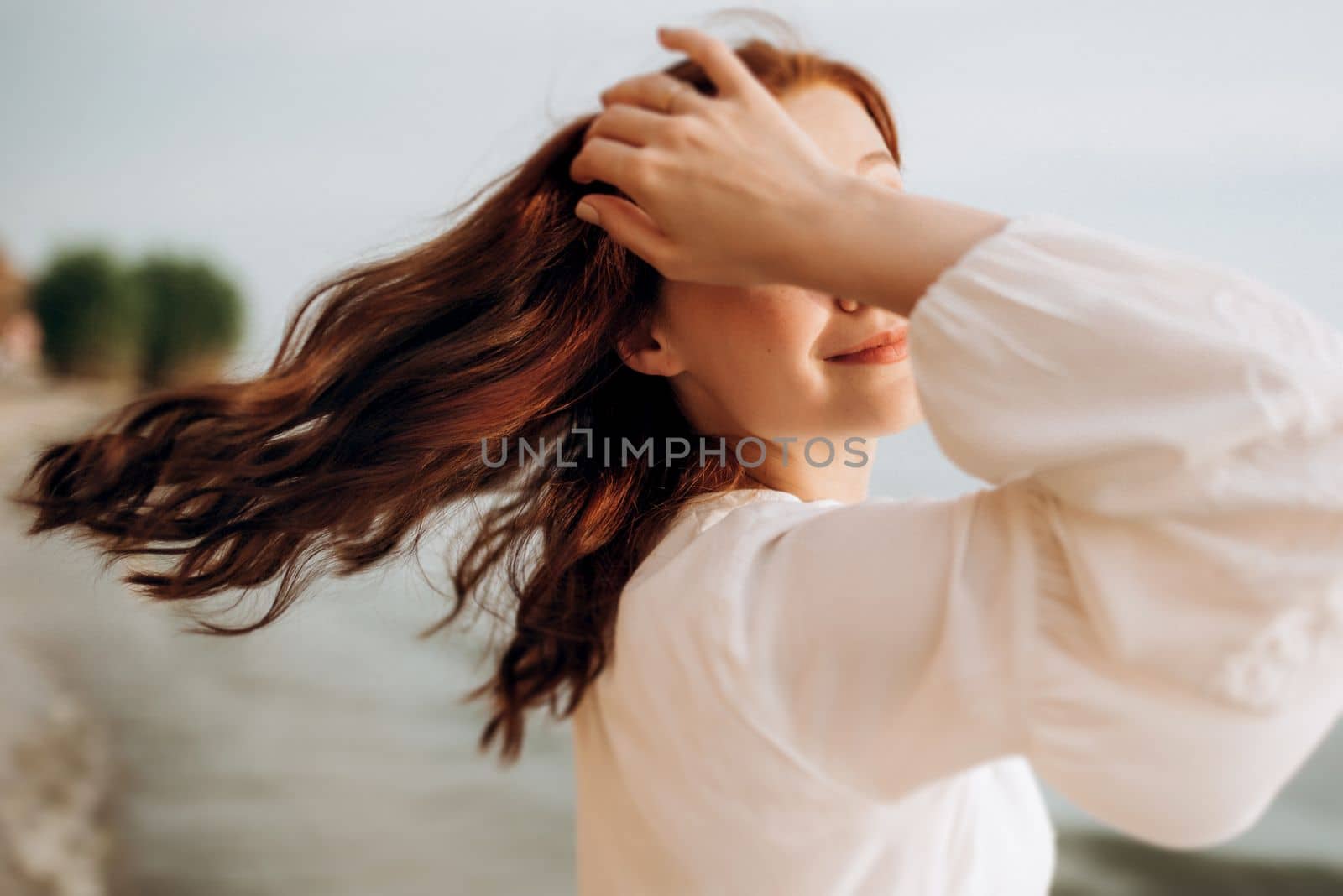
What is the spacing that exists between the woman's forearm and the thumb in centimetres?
9

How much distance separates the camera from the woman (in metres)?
0.45

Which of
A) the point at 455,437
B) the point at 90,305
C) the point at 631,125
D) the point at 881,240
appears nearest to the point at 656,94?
the point at 631,125

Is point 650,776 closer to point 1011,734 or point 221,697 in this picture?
point 1011,734

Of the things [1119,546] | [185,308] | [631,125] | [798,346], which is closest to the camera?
[1119,546]

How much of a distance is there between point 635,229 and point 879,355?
213 millimetres

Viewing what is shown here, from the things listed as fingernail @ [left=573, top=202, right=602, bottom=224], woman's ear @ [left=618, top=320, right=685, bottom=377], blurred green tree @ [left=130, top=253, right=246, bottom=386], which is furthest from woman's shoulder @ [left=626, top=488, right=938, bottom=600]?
blurred green tree @ [left=130, top=253, right=246, bottom=386]

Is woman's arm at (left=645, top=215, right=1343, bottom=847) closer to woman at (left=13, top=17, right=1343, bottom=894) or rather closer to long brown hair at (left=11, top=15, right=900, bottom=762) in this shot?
woman at (left=13, top=17, right=1343, bottom=894)

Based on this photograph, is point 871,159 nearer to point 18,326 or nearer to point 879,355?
point 879,355

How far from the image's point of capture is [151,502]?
0.84 metres

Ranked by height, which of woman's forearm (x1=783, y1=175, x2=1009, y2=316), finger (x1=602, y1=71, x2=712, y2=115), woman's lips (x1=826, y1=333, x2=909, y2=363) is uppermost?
finger (x1=602, y1=71, x2=712, y2=115)

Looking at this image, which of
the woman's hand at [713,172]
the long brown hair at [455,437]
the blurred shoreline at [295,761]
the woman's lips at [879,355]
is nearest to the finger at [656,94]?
the woman's hand at [713,172]

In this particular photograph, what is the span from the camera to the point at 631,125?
58cm

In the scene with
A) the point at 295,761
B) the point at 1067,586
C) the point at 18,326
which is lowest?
the point at 295,761

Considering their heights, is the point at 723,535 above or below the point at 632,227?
below
